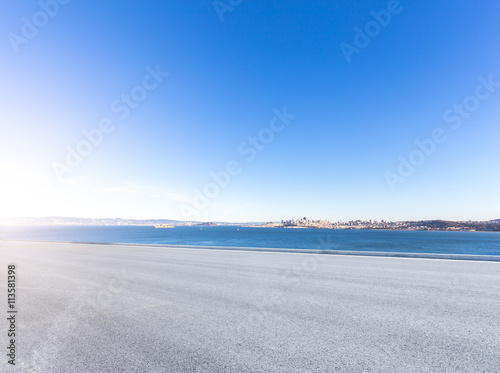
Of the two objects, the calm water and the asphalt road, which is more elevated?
the asphalt road

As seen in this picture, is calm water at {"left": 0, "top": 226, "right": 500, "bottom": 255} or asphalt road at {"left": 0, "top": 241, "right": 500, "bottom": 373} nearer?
asphalt road at {"left": 0, "top": 241, "right": 500, "bottom": 373}

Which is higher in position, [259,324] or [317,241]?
[259,324]

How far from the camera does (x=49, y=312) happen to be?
14.1 feet

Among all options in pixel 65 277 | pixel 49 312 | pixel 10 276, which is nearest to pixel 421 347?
pixel 49 312

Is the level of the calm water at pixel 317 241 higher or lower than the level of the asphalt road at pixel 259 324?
lower

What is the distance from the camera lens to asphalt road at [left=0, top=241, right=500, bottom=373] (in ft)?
8.82

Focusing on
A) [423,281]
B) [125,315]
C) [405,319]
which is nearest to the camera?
[405,319]

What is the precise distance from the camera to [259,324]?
145 inches

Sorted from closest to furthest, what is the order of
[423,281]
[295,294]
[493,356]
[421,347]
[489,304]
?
1. [493,356]
2. [421,347]
3. [489,304]
4. [295,294]
5. [423,281]

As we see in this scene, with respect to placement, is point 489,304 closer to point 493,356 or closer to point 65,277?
point 493,356

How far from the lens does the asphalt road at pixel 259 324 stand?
8.82 feet

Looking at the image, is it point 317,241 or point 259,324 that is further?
point 317,241

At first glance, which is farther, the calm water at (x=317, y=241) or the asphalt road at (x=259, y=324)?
the calm water at (x=317, y=241)

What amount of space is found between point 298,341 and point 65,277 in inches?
275
